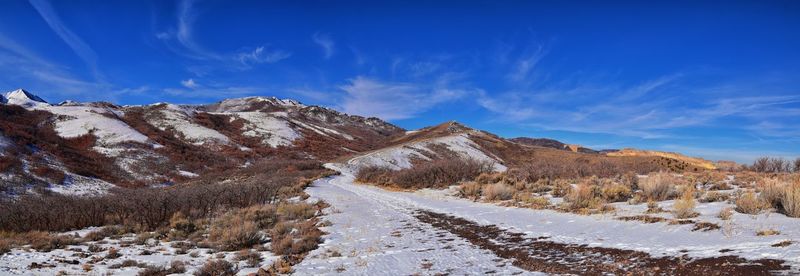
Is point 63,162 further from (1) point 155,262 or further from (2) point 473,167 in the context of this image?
(1) point 155,262

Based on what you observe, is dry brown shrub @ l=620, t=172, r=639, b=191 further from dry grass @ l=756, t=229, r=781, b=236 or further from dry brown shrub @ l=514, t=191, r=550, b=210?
dry grass @ l=756, t=229, r=781, b=236

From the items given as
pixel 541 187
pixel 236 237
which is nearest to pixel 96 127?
pixel 236 237

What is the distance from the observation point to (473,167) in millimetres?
30406

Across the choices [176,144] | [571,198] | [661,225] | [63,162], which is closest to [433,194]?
[571,198]

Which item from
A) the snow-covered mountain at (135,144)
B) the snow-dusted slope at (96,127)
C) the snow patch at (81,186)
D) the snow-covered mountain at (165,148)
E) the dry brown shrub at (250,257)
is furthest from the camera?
the snow-dusted slope at (96,127)

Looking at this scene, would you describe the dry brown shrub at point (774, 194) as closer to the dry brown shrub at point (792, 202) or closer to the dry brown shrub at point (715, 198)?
the dry brown shrub at point (792, 202)

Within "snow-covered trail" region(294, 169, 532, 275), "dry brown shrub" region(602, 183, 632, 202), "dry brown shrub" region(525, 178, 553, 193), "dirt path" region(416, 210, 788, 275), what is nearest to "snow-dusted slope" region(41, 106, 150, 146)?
"snow-covered trail" region(294, 169, 532, 275)

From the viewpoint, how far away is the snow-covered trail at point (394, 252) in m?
8.07

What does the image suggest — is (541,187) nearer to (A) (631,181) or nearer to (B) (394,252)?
(A) (631,181)

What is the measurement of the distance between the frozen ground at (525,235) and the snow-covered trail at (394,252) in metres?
0.02

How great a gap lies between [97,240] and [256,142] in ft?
188

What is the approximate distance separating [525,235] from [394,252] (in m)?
3.01

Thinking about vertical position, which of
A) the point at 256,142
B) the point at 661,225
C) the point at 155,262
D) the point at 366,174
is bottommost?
the point at 155,262

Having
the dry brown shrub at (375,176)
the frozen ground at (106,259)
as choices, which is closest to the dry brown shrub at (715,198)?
the frozen ground at (106,259)
